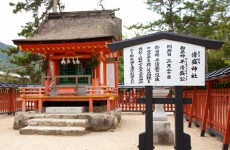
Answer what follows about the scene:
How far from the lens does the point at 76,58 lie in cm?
1430

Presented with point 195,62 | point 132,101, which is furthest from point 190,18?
point 195,62

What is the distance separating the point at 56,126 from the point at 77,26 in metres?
6.55

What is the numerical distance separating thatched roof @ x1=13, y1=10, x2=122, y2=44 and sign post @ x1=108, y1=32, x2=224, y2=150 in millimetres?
7167

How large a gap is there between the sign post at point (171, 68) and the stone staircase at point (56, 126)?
5.34 meters

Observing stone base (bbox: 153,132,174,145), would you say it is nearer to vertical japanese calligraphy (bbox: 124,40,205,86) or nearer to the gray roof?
the gray roof

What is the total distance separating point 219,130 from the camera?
28.5ft

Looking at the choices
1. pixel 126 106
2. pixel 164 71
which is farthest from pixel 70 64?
pixel 164 71

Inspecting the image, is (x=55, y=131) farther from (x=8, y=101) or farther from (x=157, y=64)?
(x=8, y=101)

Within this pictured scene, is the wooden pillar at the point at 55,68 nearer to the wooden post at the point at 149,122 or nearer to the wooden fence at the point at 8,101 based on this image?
the wooden fence at the point at 8,101

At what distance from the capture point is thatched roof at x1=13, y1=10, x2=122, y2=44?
13.4 m

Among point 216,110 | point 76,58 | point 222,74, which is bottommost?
point 216,110

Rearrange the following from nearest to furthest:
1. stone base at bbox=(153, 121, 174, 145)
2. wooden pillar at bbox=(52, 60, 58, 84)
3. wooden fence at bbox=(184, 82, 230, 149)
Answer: wooden fence at bbox=(184, 82, 230, 149)
stone base at bbox=(153, 121, 174, 145)
wooden pillar at bbox=(52, 60, 58, 84)

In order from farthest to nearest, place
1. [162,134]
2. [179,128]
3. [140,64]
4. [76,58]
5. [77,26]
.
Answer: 1. [77,26]
2. [76,58]
3. [162,134]
4. [140,64]
5. [179,128]

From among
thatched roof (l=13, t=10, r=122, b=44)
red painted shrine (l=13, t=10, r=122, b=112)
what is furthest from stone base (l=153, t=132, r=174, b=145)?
thatched roof (l=13, t=10, r=122, b=44)
